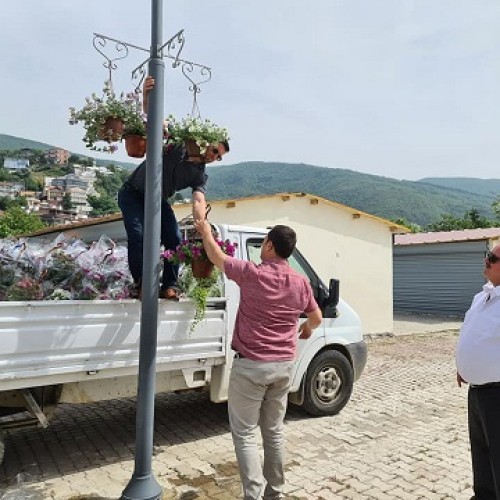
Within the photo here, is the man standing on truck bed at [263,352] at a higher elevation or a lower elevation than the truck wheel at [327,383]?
higher

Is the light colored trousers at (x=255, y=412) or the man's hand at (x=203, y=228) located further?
the man's hand at (x=203, y=228)

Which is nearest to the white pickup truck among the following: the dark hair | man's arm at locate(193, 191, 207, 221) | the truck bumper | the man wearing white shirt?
the truck bumper

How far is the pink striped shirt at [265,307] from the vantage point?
351 cm

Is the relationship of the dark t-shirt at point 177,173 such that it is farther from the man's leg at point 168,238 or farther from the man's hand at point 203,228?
the man's hand at point 203,228

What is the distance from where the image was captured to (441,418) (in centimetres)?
639

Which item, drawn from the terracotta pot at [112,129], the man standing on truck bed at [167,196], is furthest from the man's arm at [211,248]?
the terracotta pot at [112,129]

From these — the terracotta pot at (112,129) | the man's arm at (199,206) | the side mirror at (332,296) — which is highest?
the terracotta pot at (112,129)

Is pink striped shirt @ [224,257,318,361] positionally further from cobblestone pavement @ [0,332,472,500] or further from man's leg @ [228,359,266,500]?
cobblestone pavement @ [0,332,472,500]

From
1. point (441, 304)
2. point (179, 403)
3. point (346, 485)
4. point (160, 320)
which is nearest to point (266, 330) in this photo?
point (160, 320)

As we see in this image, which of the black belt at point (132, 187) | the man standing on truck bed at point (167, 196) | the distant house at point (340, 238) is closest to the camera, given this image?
the man standing on truck bed at point (167, 196)

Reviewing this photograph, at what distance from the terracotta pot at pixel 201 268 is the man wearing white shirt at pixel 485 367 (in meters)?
1.94

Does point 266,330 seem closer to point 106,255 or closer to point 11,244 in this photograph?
point 106,255

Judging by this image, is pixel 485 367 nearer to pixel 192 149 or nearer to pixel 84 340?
pixel 192 149

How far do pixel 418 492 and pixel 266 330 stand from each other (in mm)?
2007
